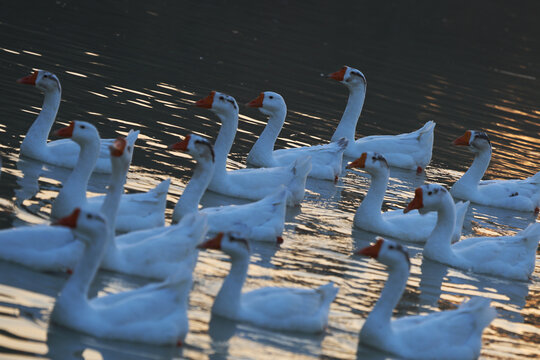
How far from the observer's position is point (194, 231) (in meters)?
10.1

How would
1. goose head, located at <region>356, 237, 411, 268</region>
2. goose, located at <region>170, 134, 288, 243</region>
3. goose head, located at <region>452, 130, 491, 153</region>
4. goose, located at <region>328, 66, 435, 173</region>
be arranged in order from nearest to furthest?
goose head, located at <region>356, 237, 411, 268</region>, goose, located at <region>170, 134, 288, 243</region>, goose head, located at <region>452, 130, 491, 153</region>, goose, located at <region>328, 66, 435, 173</region>

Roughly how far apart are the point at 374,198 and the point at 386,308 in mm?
4480

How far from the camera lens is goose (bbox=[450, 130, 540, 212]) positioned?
55.8 ft

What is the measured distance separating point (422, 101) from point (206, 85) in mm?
6850

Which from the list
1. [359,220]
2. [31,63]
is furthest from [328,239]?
[31,63]

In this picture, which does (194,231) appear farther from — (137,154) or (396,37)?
(396,37)

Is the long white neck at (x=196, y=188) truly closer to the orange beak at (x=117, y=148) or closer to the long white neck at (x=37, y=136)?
the orange beak at (x=117, y=148)

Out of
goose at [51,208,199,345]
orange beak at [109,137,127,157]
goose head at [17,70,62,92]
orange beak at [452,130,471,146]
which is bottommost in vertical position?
goose at [51,208,199,345]

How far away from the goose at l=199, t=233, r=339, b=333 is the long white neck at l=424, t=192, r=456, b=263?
11.9 feet

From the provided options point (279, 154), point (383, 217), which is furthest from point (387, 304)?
point (279, 154)

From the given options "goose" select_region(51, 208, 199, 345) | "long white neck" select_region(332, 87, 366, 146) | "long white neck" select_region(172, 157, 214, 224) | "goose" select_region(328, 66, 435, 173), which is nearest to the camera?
"goose" select_region(51, 208, 199, 345)

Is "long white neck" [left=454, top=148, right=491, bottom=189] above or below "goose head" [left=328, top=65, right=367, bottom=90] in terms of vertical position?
below

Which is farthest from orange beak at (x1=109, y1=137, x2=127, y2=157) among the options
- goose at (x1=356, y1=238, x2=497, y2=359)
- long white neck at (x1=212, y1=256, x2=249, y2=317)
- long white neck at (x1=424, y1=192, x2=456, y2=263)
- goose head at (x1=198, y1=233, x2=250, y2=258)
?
long white neck at (x1=424, y1=192, x2=456, y2=263)

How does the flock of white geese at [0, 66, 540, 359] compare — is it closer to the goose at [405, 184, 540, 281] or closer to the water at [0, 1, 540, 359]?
the goose at [405, 184, 540, 281]
